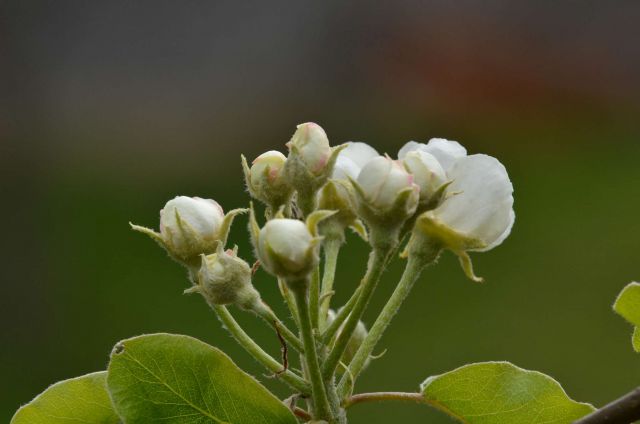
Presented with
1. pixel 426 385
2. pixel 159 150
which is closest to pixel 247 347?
pixel 426 385

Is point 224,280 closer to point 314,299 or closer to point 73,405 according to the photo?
point 314,299

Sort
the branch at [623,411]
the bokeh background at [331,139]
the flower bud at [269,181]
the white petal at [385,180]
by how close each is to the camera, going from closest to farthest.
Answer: the branch at [623,411], the white petal at [385,180], the flower bud at [269,181], the bokeh background at [331,139]

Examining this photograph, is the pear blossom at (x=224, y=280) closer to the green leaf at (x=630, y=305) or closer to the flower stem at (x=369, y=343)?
the flower stem at (x=369, y=343)

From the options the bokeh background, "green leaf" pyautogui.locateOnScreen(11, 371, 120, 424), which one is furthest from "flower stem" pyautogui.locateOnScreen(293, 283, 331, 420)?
the bokeh background

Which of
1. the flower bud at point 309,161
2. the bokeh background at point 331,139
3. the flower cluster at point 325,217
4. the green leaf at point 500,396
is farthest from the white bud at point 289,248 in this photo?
the bokeh background at point 331,139

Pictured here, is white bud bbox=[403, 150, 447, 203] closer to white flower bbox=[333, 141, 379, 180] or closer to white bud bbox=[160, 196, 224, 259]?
white flower bbox=[333, 141, 379, 180]

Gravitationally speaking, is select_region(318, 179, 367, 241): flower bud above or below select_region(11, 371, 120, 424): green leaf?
above

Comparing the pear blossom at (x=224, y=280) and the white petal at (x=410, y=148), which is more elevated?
the white petal at (x=410, y=148)
